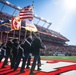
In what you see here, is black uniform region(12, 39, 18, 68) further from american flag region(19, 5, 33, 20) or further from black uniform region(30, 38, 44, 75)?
american flag region(19, 5, 33, 20)

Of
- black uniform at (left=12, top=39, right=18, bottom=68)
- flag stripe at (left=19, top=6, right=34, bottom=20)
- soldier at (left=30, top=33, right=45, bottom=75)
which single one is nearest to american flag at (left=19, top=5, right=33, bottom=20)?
flag stripe at (left=19, top=6, right=34, bottom=20)

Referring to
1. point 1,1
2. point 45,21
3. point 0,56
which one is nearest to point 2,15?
point 1,1

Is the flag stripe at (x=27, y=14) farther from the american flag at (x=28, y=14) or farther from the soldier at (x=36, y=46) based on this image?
the soldier at (x=36, y=46)

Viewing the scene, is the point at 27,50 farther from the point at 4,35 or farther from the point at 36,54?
the point at 4,35

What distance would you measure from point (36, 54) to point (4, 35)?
27.3 metres

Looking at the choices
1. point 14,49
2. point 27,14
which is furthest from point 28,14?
point 14,49

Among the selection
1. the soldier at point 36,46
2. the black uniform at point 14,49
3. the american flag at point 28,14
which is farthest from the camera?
the american flag at point 28,14

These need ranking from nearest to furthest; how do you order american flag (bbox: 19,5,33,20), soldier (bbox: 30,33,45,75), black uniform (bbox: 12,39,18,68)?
soldier (bbox: 30,33,45,75) → black uniform (bbox: 12,39,18,68) → american flag (bbox: 19,5,33,20)

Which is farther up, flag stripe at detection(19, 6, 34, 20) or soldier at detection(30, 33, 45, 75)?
Result: flag stripe at detection(19, 6, 34, 20)

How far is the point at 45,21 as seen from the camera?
49.4m

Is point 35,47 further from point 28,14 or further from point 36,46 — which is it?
point 28,14

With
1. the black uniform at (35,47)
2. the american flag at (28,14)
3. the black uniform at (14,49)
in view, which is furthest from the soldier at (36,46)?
the american flag at (28,14)

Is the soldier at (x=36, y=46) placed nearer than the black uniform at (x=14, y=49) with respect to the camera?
Yes

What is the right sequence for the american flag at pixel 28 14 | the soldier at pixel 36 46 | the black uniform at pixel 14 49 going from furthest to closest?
the american flag at pixel 28 14, the black uniform at pixel 14 49, the soldier at pixel 36 46
